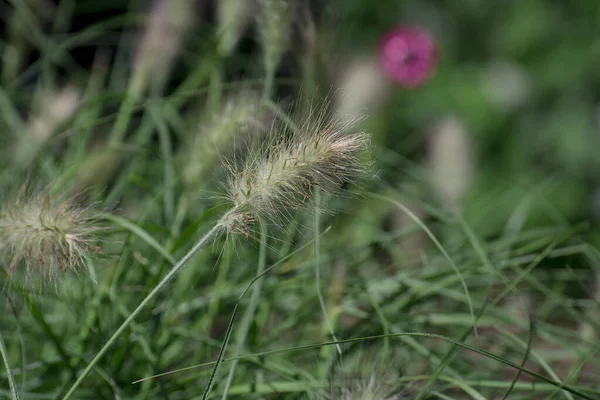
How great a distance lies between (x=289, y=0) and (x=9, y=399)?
57cm

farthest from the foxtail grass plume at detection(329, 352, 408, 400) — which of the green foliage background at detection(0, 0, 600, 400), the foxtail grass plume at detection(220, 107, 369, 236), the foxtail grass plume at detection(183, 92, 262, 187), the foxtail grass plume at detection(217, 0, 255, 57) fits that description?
the foxtail grass plume at detection(217, 0, 255, 57)

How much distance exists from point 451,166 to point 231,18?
51 cm

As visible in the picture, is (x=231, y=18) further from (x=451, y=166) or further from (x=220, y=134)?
(x=451, y=166)

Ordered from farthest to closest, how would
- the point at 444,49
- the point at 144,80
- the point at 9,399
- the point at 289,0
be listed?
the point at 444,49 < the point at 144,80 < the point at 289,0 < the point at 9,399

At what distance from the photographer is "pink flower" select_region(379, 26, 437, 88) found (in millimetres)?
1597

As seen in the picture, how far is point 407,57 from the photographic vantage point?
162cm

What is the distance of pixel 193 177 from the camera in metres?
0.94

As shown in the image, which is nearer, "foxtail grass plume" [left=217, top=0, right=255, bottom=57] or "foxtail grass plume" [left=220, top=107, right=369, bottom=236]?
"foxtail grass plume" [left=220, top=107, right=369, bottom=236]

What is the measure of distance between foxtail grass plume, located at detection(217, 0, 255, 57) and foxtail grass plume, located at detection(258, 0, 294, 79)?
0.75 ft

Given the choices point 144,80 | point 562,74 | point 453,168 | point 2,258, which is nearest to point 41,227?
point 2,258

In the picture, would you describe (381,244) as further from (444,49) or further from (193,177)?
(444,49)

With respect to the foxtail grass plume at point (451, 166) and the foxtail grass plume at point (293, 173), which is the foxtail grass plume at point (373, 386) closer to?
the foxtail grass plume at point (293, 173)

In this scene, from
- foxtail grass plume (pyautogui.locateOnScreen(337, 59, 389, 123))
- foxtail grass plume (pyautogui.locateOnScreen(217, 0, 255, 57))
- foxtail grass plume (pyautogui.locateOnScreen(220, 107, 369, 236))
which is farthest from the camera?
foxtail grass plume (pyautogui.locateOnScreen(337, 59, 389, 123))

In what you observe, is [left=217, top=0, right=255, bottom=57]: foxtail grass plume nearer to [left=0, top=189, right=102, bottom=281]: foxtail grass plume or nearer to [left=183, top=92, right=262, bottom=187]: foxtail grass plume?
[left=183, top=92, right=262, bottom=187]: foxtail grass plume
